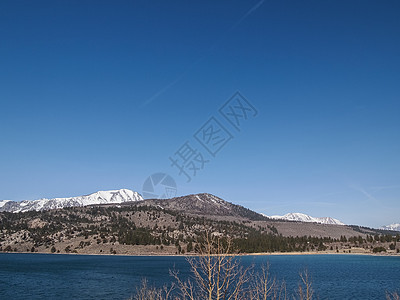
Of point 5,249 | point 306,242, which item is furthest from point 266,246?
point 5,249

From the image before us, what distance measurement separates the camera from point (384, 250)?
583 ft

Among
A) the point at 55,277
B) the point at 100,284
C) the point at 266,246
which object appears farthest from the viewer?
the point at 266,246

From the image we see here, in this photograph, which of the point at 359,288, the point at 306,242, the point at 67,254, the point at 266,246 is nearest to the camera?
the point at 359,288

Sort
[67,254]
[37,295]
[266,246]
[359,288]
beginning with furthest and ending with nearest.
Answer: [266,246] → [67,254] → [359,288] → [37,295]

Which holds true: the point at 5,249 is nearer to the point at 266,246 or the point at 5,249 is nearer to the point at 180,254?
the point at 180,254

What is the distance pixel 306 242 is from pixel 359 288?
14725 cm

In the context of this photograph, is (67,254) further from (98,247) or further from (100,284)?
(100,284)

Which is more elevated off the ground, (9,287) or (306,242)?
(306,242)

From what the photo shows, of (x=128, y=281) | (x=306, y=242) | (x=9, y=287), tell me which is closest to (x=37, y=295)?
(x=9, y=287)

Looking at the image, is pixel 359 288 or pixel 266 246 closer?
Result: pixel 359 288

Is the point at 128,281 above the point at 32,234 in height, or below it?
below

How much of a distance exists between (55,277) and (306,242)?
15723 centimetres

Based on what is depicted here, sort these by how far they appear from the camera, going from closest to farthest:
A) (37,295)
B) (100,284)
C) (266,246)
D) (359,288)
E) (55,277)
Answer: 1. (37,295)
2. (359,288)
3. (100,284)
4. (55,277)
5. (266,246)

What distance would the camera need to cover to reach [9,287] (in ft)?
202
